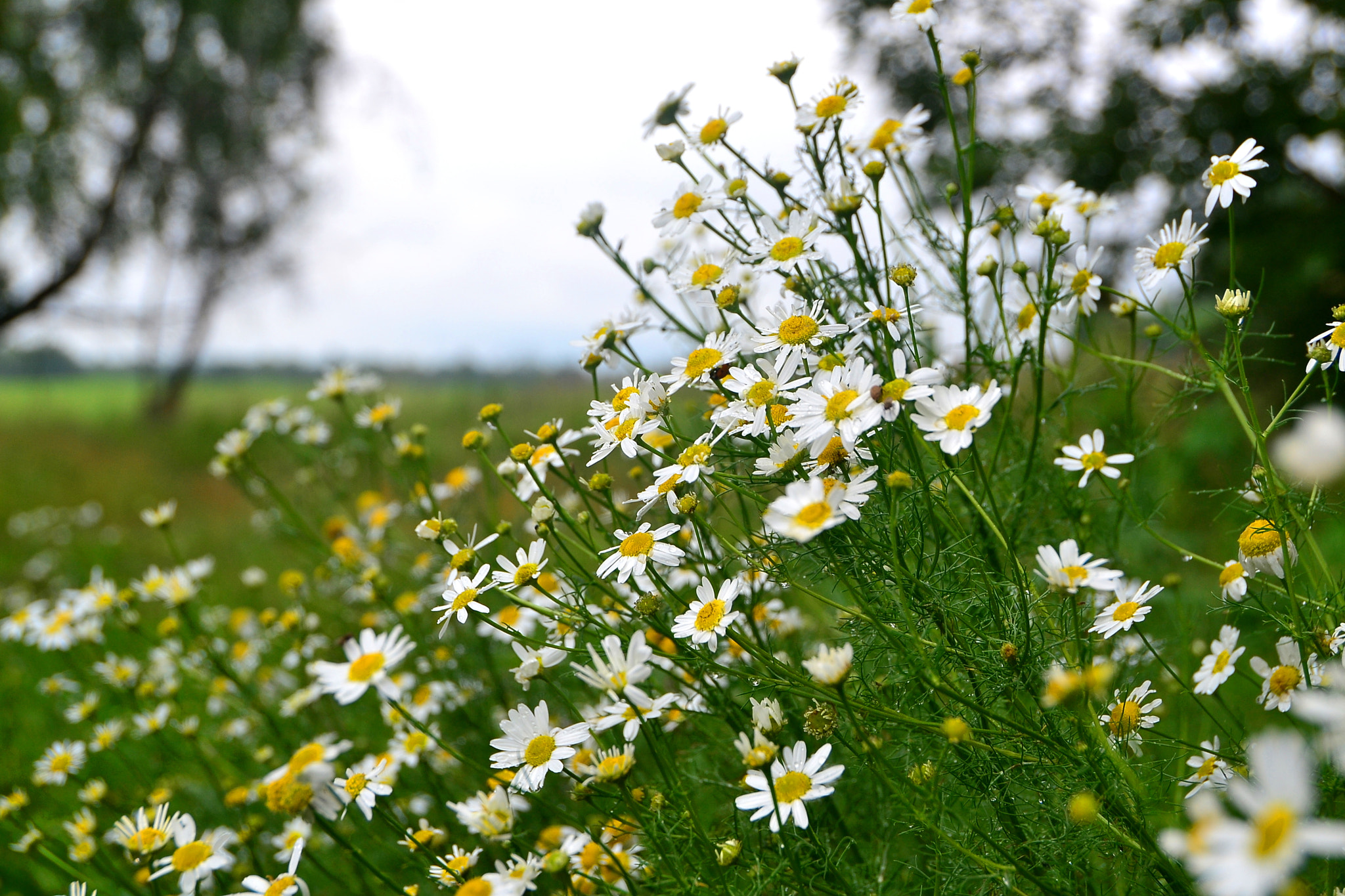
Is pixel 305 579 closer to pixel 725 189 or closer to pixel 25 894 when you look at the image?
pixel 25 894

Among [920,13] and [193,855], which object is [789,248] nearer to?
[920,13]

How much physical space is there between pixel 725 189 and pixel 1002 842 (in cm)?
112

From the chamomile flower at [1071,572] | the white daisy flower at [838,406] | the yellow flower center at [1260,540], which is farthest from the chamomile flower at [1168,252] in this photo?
the white daisy flower at [838,406]

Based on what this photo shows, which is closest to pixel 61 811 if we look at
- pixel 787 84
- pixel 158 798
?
pixel 158 798

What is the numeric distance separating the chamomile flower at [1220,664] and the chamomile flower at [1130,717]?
0.30 ft

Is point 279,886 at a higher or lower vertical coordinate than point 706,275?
lower

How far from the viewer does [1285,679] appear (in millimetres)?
1123

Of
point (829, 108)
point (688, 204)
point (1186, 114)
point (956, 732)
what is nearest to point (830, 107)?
point (829, 108)

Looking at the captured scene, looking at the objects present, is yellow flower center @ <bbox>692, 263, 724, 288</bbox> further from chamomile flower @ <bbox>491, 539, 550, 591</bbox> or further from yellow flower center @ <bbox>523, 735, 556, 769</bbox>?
yellow flower center @ <bbox>523, 735, 556, 769</bbox>

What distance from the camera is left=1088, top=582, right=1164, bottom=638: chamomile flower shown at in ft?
3.60

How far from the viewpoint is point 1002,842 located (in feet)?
3.68

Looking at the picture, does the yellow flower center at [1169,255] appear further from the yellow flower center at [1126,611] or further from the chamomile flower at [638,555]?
the chamomile flower at [638,555]

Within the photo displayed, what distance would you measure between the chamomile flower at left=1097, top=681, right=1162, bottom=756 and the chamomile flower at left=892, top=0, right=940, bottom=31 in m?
1.06

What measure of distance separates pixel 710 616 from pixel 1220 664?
780 millimetres
